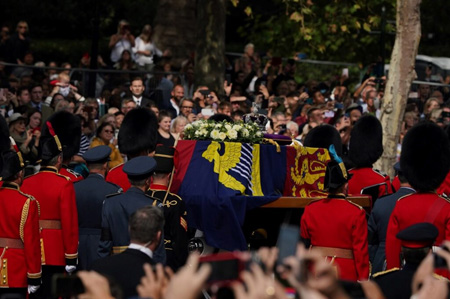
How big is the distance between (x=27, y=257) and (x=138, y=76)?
8.71m

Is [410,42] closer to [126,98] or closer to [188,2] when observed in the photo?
[126,98]

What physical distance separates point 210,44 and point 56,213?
433 inches

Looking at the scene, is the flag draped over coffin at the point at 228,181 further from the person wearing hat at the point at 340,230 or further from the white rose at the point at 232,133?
the person wearing hat at the point at 340,230

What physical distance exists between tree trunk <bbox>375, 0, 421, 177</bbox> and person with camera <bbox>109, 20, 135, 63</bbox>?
15.6 feet

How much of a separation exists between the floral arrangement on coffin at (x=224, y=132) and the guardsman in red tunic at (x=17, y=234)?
2.56 metres

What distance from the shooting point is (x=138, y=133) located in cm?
1237

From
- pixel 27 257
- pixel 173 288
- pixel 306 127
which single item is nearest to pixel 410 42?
pixel 306 127

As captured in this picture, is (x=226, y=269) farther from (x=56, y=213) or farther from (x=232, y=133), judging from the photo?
(x=232, y=133)

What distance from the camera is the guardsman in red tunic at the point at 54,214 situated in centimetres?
1031

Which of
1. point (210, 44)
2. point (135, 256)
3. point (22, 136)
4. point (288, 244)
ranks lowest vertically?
point (22, 136)

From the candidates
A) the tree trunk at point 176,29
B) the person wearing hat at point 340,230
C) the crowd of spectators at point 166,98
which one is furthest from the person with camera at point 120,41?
the person wearing hat at point 340,230

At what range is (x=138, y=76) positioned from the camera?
1814cm

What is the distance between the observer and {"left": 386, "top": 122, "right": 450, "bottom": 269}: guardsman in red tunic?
9.52 metres

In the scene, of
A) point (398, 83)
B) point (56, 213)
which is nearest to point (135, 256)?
point (56, 213)
